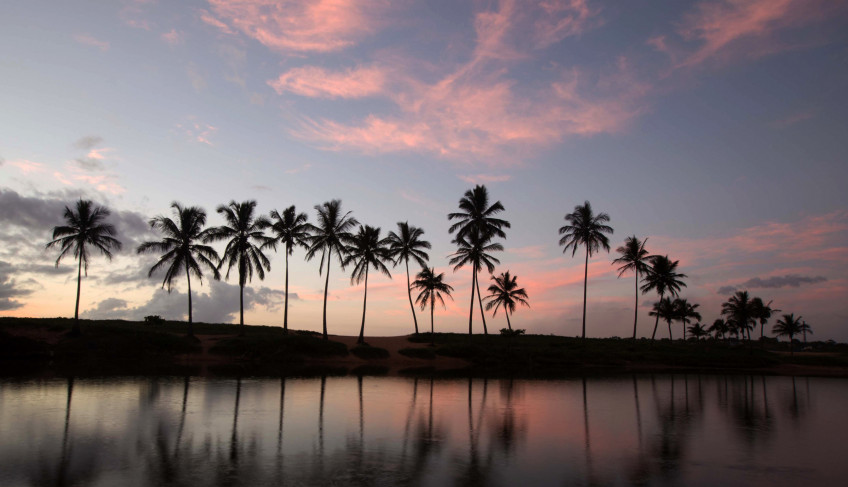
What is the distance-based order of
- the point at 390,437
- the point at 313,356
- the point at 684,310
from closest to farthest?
1. the point at 390,437
2. the point at 313,356
3. the point at 684,310

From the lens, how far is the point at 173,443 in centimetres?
1402

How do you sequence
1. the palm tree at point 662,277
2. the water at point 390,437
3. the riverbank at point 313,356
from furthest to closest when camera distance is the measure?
the palm tree at point 662,277, the riverbank at point 313,356, the water at point 390,437

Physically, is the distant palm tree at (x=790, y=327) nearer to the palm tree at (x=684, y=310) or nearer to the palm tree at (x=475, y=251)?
the palm tree at (x=684, y=310)

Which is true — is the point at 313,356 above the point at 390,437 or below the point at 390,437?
below

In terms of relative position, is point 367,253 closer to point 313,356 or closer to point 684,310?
point 313,356

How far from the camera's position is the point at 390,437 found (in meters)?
15.9

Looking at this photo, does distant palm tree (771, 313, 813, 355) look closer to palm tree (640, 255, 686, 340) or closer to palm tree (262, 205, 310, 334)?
palm tree (640, 255, 686, 340)

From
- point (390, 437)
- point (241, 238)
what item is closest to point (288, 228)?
point (241, 238)

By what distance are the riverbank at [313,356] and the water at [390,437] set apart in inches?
535

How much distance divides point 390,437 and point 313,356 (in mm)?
35346

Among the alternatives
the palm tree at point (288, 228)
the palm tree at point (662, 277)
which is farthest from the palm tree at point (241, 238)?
the palm tree at point (662, 277)

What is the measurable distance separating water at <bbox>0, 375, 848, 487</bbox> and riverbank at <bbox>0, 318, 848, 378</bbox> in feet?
44.5

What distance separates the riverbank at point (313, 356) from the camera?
40312mm

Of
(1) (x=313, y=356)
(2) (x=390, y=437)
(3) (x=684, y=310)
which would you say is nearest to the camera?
(2) (x=390, y=437)
